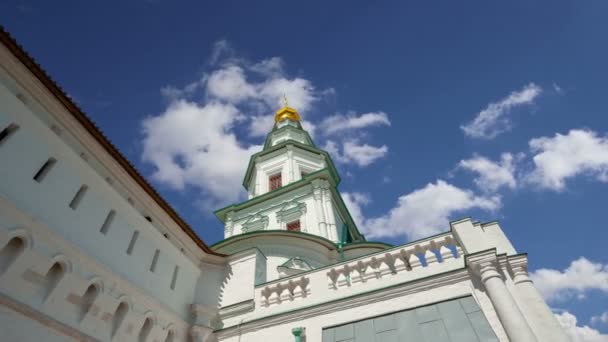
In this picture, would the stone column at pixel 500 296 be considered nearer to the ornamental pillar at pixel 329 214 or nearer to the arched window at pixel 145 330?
the arched window at pixel 145 330

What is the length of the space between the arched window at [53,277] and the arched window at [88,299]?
0.72 meters

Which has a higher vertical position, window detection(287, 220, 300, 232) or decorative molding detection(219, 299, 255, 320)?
window detection(287, 220, 300, 232)

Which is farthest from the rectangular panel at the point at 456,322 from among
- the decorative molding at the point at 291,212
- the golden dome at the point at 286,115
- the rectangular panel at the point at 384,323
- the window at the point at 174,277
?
the golden dome at the point at 286,115

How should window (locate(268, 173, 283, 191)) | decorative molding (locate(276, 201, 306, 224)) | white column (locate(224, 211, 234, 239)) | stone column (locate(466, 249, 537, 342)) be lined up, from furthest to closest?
window (locate(268, 173, 283, 191)) → white column (locate(224, 211, 234, 239)) → decorative molding (locate(276, 201, 306, 224)) → stone column (locate(466, 249, 537, 342))

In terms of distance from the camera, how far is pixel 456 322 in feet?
27.2

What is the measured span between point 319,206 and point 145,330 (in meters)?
15.3

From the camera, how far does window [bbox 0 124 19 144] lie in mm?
7395

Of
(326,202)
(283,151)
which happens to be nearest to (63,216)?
(326,202)

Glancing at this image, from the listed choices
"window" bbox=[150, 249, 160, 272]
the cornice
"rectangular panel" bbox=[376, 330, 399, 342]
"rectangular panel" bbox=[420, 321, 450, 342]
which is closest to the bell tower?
the cornice

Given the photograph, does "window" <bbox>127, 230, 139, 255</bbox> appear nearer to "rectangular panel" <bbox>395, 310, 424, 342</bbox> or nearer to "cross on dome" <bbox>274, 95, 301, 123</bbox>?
"rectangular panel" <bbox>395, 310, 424, 342</bbox>

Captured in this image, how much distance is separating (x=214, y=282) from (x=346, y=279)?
15.1 ft

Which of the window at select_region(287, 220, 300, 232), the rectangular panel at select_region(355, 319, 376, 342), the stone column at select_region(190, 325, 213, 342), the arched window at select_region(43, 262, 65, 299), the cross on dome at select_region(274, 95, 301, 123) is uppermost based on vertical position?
the cross on dome at select_region(274, 95, 301, 123)

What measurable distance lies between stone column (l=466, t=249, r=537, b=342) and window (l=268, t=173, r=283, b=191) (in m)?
20.1

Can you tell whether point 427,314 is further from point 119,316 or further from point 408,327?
point 119,316
